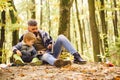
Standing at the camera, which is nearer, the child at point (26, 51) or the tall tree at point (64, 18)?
the child at point (26, 51)

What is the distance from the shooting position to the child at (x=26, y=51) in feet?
22.1

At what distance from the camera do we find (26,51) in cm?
702

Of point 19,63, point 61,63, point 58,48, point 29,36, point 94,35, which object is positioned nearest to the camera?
point 61,63

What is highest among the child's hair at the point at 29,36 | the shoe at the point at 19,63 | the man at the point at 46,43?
the child's hair at the point at 29,36

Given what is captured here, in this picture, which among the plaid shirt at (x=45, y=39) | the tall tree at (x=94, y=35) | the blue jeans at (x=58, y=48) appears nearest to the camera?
the blue jeans at (x=58, y=48)

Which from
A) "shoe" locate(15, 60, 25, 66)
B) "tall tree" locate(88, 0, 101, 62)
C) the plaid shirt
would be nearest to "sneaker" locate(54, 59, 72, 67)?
"shoe" locate(15, 60, 25, 66)

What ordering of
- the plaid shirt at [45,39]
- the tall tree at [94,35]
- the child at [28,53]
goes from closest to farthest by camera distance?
the child at [28,53] < the plaid shirt at [45,39] < the tall tree at [94,35]

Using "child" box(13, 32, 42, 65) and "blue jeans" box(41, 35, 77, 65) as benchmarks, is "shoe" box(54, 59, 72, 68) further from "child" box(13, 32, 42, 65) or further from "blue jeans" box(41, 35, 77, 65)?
"child" box(13, 32, 42, 65)

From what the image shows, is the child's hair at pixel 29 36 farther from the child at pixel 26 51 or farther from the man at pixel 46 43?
the man at pixel 46 43

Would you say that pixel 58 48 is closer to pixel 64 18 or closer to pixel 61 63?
pixel 61 63

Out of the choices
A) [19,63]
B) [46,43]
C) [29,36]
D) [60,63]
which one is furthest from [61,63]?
[46,43]

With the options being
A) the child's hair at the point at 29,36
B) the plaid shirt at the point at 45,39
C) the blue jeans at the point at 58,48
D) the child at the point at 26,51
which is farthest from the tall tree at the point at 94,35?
the child's hair at the point at 29,36

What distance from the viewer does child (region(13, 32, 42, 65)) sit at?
6730 mm

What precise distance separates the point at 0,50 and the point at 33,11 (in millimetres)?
8587
